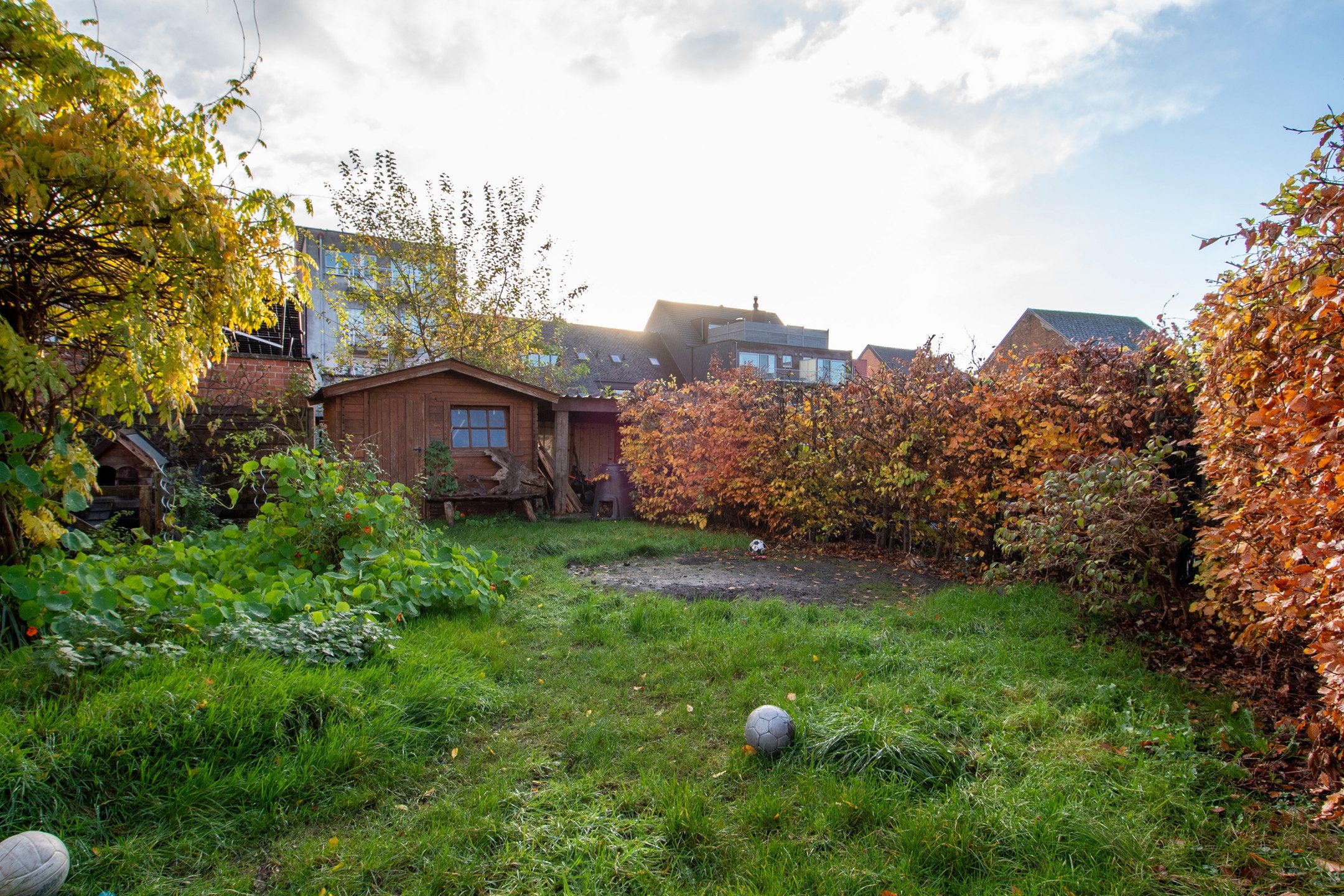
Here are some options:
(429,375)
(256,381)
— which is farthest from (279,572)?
(256,381)

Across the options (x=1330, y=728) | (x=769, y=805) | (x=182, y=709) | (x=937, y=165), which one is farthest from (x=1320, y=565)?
(x=937, y=165)

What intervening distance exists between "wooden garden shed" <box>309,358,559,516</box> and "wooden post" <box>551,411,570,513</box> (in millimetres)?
387

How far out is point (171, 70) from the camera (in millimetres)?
3424

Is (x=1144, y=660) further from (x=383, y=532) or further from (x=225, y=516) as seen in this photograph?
(x=225, y=516)

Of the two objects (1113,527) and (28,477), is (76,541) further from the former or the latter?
(1113,527)

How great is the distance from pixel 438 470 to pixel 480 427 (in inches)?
44.0

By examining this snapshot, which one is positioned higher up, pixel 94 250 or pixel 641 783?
pixel 94 250

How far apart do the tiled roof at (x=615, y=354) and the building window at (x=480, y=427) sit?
49.1ft

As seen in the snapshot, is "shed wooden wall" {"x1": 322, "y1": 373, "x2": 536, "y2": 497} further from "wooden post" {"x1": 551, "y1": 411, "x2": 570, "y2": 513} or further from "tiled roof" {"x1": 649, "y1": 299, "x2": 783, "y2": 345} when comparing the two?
"tiled roof" {"x1": 649, "y1": 299, "x2": 783, "y2": 345}

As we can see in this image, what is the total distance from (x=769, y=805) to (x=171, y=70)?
15.2 ft

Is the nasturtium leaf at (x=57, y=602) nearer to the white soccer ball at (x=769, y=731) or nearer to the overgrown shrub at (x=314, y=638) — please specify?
the overgrown shrub at (x=314, y=638)

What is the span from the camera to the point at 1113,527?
160 inches

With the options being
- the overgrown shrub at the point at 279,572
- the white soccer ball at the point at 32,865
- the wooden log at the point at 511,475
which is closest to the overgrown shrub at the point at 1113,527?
the overgrown shrub at the point at 279,572

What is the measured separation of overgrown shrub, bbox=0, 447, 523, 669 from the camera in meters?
2.95
